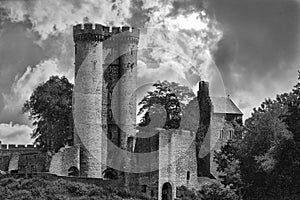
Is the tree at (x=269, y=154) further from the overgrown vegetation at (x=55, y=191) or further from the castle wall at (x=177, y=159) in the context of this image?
the overgrown vegetation at (x=55, y=191)

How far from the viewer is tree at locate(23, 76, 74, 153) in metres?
70.9

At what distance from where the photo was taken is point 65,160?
209 ft

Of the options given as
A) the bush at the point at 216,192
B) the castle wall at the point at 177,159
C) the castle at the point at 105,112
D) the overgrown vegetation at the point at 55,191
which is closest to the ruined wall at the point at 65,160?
the castle at the point at 105,112

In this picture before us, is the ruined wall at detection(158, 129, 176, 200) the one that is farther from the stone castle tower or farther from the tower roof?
the tower roof

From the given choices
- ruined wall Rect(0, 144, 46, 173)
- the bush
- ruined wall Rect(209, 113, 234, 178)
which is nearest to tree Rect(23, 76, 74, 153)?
ruined wall Rect(0, 144, 46, 173)

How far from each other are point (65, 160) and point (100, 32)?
405 inches

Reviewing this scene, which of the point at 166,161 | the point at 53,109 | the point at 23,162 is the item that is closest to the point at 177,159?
the point at 166,161

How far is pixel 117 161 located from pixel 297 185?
1811 cm

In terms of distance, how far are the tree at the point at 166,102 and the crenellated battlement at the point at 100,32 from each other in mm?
6430

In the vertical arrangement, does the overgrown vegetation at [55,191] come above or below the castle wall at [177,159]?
below

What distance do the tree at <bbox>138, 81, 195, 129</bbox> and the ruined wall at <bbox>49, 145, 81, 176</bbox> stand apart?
788 cm

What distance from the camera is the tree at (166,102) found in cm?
7144

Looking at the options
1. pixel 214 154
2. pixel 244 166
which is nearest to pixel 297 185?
pixel 244 166

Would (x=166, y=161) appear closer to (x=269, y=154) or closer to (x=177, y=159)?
(x=177, y=159)
